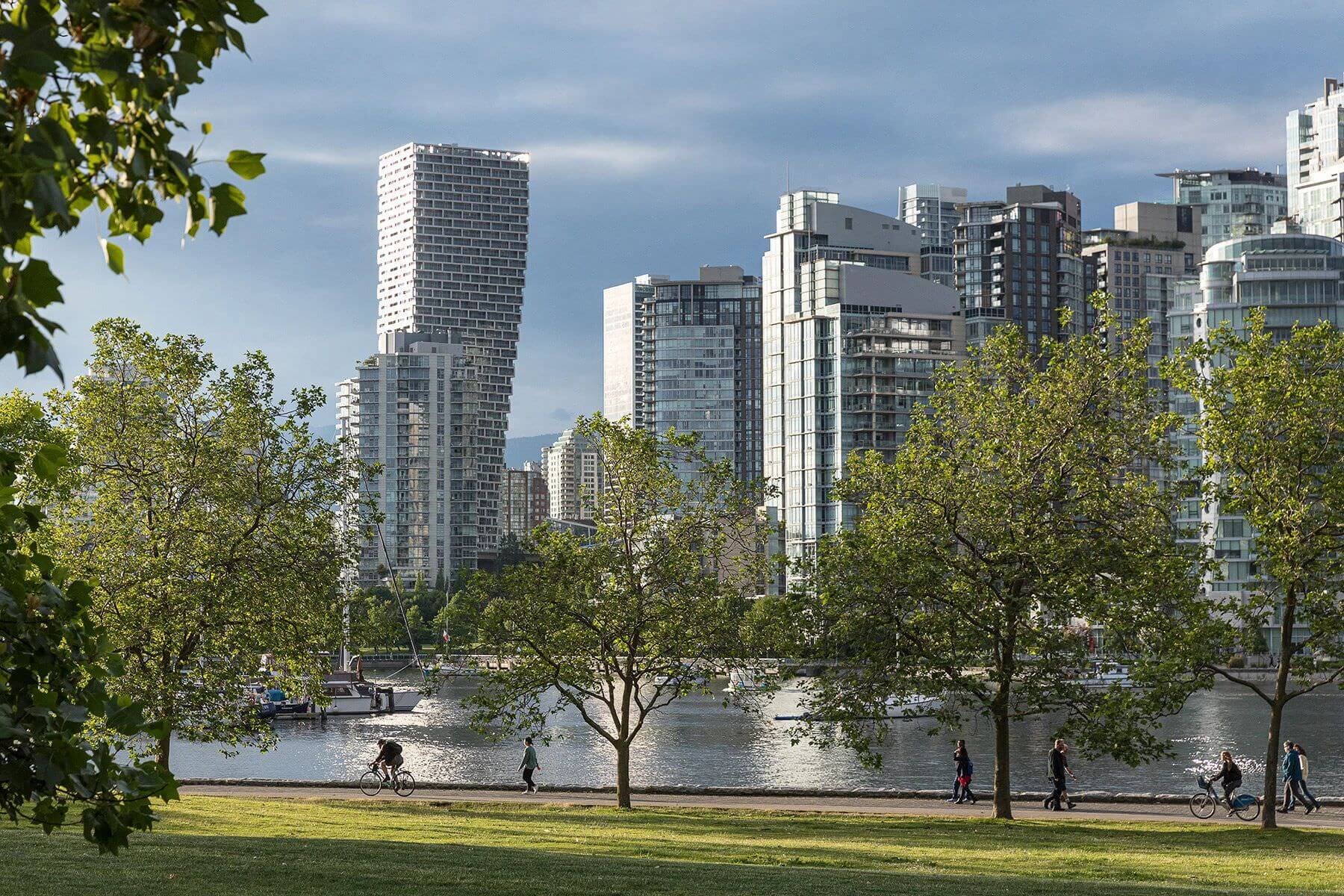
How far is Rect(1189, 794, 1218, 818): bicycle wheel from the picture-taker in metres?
33.8

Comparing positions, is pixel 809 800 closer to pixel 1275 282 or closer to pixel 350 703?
pixel 350 703

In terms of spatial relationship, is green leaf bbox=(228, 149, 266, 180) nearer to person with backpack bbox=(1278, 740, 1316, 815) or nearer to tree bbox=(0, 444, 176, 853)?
tree bbox=(0, 444, 176, 853)

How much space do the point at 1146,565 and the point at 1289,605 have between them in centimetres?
273

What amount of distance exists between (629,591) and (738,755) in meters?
36.7

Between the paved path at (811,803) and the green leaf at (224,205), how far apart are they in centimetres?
3008

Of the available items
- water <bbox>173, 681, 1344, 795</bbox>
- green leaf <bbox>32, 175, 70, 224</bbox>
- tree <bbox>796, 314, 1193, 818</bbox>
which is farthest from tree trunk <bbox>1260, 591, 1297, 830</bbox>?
green leaf <bbox>32, 175, 70, 224</bbox>

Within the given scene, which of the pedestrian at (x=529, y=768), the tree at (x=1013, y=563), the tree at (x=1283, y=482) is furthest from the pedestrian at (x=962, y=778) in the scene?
the pedestrian at (x=529, y=768)

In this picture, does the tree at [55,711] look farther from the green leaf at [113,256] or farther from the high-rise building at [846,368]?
the high-rise building at [846,368]

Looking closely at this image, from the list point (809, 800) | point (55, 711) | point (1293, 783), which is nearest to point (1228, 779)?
point (1293, 783)

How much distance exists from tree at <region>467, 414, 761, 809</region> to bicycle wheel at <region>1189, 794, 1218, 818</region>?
10967 millimetres

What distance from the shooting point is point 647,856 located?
21172 millimetres

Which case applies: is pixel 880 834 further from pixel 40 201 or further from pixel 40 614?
pixel 40 201

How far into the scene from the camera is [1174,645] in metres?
27.8

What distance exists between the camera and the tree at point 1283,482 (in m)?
27.9
